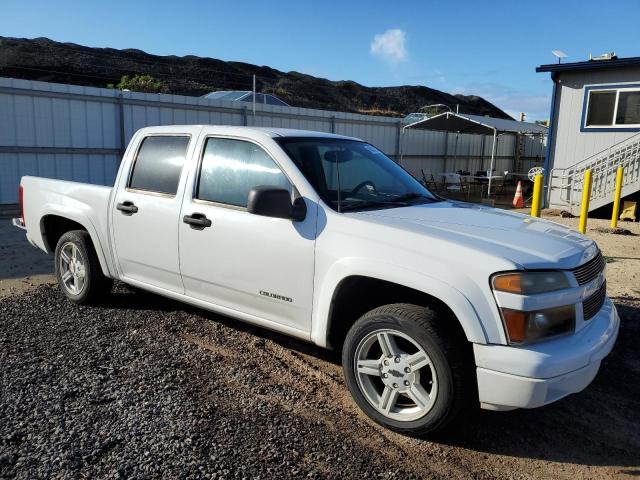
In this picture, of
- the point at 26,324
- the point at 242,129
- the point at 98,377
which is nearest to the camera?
the point at 98,377

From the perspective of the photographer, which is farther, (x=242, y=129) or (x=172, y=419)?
(x=242, y=129)

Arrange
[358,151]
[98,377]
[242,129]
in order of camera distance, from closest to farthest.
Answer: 1. [98,377]
2. [242,129]
3. [358,151]

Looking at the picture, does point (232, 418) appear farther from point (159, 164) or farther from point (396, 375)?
point (159, 164)

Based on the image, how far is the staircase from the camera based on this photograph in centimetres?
1398

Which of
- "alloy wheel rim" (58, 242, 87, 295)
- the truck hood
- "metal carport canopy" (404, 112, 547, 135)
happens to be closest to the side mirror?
the truck hood

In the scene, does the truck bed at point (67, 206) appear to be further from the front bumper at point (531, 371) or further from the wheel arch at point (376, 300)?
the front bumper at point (531, 371)

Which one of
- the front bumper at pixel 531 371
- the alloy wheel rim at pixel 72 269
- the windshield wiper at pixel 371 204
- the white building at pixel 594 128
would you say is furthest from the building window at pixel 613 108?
the alloy wheel rim at pixel 72 269

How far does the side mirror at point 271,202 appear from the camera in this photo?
11.1 feet

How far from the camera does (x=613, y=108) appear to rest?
49.0 ft

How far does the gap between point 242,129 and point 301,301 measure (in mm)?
1473

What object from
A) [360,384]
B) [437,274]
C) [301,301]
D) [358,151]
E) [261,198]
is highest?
[358,151]

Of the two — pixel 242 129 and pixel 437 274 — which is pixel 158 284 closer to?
pixel 242 129

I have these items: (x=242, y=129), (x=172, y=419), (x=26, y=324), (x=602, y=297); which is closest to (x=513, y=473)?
(x=602, y=297)

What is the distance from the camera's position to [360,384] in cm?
333
